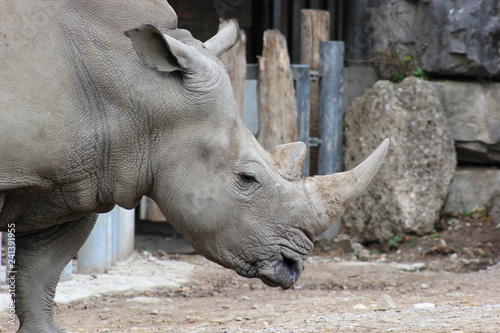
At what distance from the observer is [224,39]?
4676mm

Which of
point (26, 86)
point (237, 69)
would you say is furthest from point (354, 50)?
point (26, 86)

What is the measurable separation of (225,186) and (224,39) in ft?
3.15

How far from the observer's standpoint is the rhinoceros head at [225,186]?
13.3 feet

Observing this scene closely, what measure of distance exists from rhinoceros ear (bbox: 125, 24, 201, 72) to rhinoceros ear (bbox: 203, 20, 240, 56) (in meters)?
0.52

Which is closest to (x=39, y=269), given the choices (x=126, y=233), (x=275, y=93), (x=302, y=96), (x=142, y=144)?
(x=142, y=144)

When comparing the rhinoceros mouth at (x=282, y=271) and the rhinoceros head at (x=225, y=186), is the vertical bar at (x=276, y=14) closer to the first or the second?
the rhinoceros head at (x=225, y=186)

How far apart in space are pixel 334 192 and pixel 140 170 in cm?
97

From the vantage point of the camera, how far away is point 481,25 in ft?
30.8

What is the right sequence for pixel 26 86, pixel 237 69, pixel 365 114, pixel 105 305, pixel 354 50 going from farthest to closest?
pixel 354 50 < pixel 365 114 < pixel 237 69 < pixel 105 305 < pixel 26 86

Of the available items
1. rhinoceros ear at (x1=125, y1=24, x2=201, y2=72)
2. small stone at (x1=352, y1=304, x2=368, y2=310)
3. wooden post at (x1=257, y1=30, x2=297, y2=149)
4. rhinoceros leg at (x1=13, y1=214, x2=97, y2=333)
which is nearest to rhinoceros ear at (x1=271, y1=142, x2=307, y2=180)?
rhinoceros ear at (x1=125, y1=24, x2=201, y2=72)

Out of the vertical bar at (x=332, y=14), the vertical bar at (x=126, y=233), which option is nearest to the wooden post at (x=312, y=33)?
the vertical bar at (x=332, y=14)

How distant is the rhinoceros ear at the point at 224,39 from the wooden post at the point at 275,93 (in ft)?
14.4

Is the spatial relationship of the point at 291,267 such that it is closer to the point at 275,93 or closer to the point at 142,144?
the point at 142,144

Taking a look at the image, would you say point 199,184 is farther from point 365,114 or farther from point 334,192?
point 365,114
